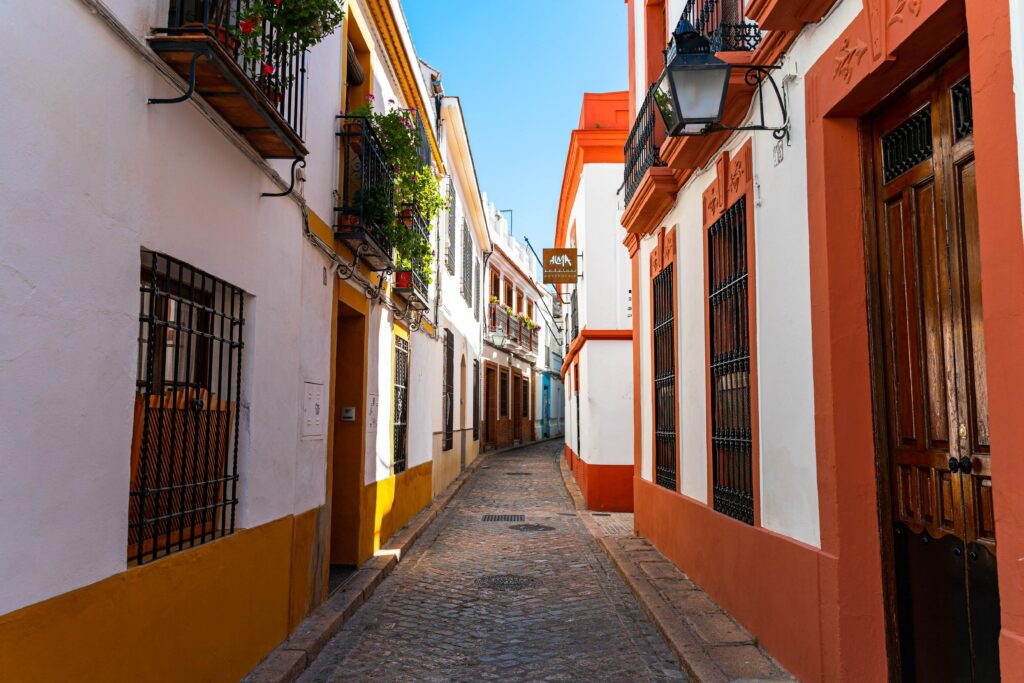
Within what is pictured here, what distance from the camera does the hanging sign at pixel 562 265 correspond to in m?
15.5

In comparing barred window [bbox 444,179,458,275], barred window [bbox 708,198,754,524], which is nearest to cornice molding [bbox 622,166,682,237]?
barred window [bbox 708,198,754,524]

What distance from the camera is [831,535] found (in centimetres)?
408

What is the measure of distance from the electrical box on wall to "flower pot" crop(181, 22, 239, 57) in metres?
2.67

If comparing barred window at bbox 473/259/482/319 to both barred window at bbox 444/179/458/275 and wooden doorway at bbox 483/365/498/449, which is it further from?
barred window at bbox 444/179/458/275

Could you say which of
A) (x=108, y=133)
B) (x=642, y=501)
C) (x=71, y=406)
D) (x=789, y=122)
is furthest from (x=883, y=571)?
(x=642, y=501)

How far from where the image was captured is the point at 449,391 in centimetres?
1516

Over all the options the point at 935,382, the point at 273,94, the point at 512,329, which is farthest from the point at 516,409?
the point at 935,382

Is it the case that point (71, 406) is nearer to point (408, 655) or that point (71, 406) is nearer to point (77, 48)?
point (77, 48)

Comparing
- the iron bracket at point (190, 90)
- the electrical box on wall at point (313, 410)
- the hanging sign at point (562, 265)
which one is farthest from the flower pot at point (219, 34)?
the hanging sign at point (562, 265)

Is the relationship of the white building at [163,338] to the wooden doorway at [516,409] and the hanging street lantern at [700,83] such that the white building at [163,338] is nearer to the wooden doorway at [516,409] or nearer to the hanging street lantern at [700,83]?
the hanging street lantern at [700,83]

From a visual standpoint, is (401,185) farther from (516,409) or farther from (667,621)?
(516,409)

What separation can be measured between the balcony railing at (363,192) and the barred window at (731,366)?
289 centimetres

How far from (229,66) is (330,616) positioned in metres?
3.95

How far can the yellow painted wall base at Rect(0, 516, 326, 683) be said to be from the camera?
9.00 feet
